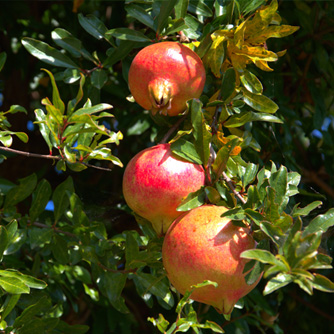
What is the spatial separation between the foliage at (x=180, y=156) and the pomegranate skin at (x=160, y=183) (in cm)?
2

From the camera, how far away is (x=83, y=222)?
3.98 ft

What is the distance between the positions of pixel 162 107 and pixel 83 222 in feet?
1.34

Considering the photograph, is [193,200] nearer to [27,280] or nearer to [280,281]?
[280,281]

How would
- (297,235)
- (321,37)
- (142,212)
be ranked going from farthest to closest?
(321,37)
(142,212)
(297,235)

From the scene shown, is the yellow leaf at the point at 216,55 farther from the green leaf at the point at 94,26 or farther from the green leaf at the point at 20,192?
the green leaf at the point at 20,192

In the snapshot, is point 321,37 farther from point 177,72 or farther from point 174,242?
point 174,242

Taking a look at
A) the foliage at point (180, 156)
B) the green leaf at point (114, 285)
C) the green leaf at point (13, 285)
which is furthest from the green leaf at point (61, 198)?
the green leaf at point (13, 285)

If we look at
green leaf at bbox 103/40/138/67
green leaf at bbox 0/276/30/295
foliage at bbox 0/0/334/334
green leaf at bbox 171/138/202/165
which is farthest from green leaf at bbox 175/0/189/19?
green leaf at bbox 0/276/30/295

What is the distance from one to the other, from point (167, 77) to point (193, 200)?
21cm

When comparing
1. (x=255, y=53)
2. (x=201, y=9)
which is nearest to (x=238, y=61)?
(x=255, y=53)

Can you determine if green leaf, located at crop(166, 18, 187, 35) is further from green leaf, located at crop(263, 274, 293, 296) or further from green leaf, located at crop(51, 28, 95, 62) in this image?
green leaf, located at crop(263, 274, 293, 296)

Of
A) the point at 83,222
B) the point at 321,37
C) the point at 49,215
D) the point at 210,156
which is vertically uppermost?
the point at 210,156

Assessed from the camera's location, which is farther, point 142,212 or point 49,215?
point 49,215

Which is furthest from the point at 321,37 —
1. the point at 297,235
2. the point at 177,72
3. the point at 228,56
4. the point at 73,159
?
the point at 297,235
